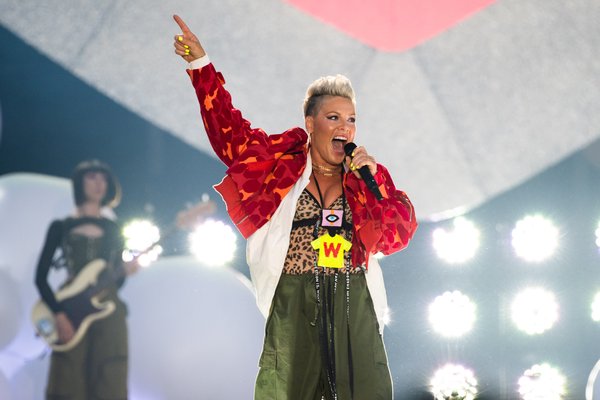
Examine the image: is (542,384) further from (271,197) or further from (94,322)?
(94,322)

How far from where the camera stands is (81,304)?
3.06m

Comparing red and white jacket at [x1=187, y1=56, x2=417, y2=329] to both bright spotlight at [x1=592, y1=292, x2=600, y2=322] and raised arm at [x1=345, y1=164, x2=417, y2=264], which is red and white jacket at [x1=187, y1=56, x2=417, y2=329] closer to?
raised arm at [x1=345, y1=164, x2=417, y2=264]

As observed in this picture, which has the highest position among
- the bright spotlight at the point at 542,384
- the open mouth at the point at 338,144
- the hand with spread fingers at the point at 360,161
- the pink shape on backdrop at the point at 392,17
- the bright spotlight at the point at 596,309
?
the pink shape on backdrop at the point at 392,17

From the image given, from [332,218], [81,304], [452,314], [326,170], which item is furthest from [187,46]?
[452,314]

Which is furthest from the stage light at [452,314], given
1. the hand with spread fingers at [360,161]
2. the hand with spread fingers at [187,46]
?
the hand with spread fingers at [187,46]

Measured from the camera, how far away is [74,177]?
313 centimetres

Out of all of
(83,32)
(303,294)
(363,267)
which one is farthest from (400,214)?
(83,32)

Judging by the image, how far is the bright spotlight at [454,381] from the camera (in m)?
3.35

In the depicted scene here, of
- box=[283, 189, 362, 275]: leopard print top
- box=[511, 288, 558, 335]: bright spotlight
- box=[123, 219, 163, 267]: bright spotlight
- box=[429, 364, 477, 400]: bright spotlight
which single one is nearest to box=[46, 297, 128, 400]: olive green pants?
box=[123, 219, 163, 267]: bright spotlight

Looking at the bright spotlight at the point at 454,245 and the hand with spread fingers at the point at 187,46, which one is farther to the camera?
the bright spotlight at the point at 454,245

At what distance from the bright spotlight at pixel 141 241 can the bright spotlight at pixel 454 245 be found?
4.17 ft

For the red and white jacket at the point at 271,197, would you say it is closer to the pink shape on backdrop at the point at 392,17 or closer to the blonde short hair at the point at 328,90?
the blonde short hair at the point at 328,90

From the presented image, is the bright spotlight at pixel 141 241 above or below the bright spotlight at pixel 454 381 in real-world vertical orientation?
above

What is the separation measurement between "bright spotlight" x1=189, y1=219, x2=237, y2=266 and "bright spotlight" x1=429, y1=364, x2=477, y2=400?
1.11m
